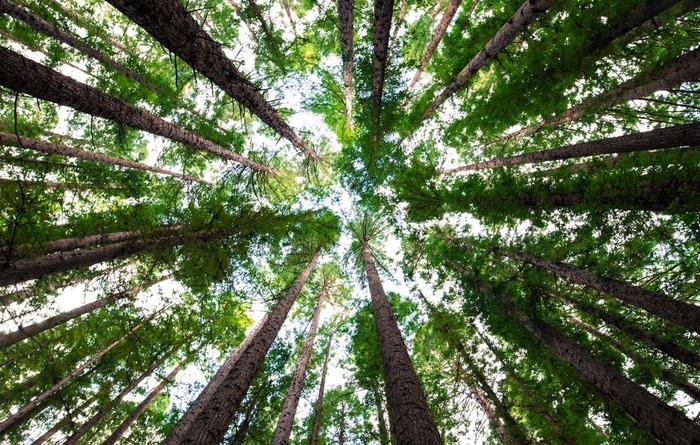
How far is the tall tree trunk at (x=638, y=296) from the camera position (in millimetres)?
5805

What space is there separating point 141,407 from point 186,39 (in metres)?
12.8

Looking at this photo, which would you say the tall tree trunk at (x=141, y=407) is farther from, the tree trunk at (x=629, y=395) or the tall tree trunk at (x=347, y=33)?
the tree trunk at (x=629, y=395)

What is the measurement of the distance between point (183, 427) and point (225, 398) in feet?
14.7

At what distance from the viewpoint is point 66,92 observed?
4.37 metres

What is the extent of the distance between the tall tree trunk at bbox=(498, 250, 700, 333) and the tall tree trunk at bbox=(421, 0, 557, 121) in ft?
18.9

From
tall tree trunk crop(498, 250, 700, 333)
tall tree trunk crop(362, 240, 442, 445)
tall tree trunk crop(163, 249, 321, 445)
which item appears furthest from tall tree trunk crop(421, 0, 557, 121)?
tall tree trunk crop(163, 249, 321, 445)

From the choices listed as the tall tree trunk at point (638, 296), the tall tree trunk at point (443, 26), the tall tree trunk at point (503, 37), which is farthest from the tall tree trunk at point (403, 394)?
the tall tree trunk at point (443, 26)

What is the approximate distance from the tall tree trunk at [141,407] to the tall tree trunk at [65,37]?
10.7 meters

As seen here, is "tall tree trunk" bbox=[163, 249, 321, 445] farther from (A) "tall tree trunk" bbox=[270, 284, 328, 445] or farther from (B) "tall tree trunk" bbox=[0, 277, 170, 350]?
(B) "tall tree trunk" bbox=[0, 277, 170, 350]

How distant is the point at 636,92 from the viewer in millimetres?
7344

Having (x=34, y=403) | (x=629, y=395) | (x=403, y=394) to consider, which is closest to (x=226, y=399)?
(x=403, y=394)

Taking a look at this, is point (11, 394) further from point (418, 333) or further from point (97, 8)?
point (97, 8)

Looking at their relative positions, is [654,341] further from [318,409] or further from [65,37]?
[65,37]

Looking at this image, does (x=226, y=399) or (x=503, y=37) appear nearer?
(x=226, y=399)
